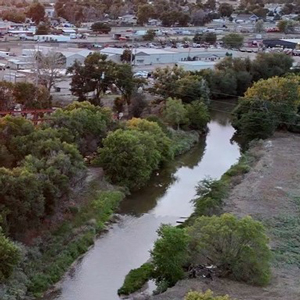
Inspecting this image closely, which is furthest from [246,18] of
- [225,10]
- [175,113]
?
[175,113]

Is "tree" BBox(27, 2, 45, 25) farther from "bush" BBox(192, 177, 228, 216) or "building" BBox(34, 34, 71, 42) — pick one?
"bush" BBox(192, 177, 228, 216)

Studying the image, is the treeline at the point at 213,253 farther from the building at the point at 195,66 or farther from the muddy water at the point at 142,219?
the building at the point at 195,66

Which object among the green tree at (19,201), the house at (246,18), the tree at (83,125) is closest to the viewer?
the green tree at (19,201)

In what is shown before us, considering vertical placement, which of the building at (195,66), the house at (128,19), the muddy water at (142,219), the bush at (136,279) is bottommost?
the muddy water at (142,219)

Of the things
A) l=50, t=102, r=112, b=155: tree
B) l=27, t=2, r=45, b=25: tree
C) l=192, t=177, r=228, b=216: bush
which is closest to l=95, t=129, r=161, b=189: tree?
l=50, t=102, r=112, b=155: tree

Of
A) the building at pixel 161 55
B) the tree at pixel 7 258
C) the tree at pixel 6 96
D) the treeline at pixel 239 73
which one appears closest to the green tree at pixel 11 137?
the tree at pixel 6 96

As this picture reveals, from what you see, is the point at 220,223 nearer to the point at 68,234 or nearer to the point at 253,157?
the point at 68,234
